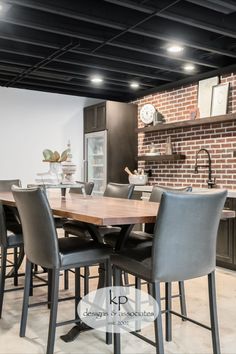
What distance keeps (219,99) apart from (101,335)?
347 cm

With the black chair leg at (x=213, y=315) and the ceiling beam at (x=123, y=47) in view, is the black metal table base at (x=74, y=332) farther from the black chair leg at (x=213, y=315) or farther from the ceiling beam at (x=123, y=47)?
the ceiling beam at (x=123, y=47)

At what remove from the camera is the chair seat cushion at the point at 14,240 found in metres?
2.96

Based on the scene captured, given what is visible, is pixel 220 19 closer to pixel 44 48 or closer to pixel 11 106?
pixel 44 48

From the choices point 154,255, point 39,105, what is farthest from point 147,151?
point 154,255

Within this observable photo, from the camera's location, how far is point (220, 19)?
369 centimetres

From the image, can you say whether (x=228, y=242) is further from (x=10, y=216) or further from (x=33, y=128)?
(x=33, y=128)

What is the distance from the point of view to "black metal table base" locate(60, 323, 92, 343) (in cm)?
247

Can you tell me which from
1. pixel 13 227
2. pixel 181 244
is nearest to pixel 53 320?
pixel 181 244

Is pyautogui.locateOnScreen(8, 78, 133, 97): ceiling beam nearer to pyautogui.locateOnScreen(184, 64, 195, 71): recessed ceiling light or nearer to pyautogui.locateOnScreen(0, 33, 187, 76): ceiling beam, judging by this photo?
pyautogui.locateOnScreen(0, 33, 187, 76): ceiling beam

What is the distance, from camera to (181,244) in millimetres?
1963

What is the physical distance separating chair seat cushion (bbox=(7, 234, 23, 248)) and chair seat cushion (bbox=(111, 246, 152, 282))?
103 centimetres

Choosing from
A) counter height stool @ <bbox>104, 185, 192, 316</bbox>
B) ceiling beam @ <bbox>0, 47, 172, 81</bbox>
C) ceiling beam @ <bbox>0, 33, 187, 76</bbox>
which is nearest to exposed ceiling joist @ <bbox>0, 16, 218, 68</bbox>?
ceiling beam @ <bbox>0, 33, 187, 76</bbox>

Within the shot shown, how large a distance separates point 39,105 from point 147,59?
97.1 inches

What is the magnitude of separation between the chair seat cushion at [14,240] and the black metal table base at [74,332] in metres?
0.82
